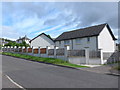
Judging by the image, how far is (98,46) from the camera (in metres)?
26.4

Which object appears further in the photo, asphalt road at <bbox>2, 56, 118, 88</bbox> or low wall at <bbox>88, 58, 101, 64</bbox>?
low wall at <bbox>88, 58, 101, 64</bbox>

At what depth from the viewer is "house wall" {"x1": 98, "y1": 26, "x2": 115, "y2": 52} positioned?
2704cm

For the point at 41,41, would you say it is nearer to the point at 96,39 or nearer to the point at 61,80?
the point at 96,39

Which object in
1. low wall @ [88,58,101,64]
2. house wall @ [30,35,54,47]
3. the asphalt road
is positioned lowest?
the asphalt road

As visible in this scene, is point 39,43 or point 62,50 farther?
point 39,43

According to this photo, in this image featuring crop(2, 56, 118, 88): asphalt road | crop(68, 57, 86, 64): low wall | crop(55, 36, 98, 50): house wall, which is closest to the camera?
crop(2, 56, 118, 88): asphalt road

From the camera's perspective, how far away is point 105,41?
2830 cm

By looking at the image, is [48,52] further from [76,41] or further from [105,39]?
[105,39]

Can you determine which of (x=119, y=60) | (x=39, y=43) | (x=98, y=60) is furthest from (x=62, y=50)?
(x=39, y=43)

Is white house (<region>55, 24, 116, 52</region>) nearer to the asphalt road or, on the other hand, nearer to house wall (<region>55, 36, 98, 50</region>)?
house wall (<region>55, 36, 98, 50</region>)

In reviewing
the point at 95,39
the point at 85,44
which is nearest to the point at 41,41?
the point at 85,44

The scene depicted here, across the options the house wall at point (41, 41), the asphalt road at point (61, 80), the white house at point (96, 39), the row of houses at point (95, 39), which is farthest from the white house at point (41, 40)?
the asphalt road at point (61, 80)

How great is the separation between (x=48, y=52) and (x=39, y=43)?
21.4 meters

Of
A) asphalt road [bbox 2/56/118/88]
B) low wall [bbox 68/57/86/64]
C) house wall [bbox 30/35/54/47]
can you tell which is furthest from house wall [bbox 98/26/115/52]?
asphalt road [bbox 2/56/118/88]
